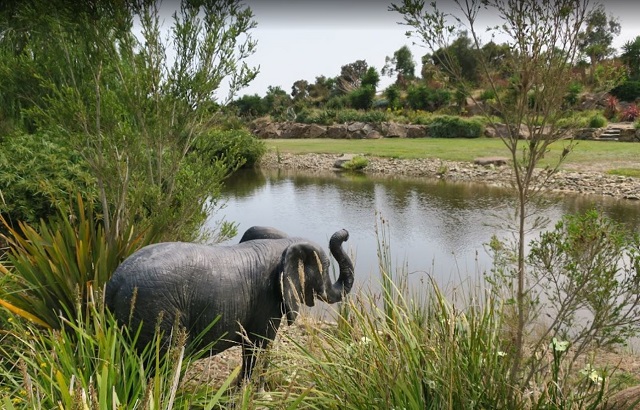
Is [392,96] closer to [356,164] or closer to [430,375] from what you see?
[356,164]

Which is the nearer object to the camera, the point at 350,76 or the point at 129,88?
the point at 129,88

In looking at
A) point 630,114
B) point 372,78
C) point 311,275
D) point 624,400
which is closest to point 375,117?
point 372,78

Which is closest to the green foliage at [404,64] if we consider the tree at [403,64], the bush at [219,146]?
the tree at [403,64]

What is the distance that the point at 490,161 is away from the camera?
1964 centimetres

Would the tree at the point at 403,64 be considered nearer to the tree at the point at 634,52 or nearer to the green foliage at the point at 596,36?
the tree at the point at 634,52

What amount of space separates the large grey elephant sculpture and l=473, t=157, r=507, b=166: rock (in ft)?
56.4

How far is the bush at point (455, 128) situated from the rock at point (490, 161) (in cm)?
995

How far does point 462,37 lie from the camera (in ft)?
9.46

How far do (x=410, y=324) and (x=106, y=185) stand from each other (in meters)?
3.58

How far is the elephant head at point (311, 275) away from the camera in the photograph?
3.09 meters

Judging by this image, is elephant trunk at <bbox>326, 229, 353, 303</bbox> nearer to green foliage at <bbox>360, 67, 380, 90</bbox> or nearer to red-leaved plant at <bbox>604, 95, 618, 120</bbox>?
red-leaved plant at <bbox>604, 95, 618, 120</bbox>

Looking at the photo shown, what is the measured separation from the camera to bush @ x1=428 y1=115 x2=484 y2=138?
1180 inches

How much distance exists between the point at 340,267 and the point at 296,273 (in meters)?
0.40

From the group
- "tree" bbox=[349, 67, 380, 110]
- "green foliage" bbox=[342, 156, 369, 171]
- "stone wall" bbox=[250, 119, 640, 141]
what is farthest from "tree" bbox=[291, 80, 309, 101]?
"green foliage" bbox=[342, 156, 369, 171]
